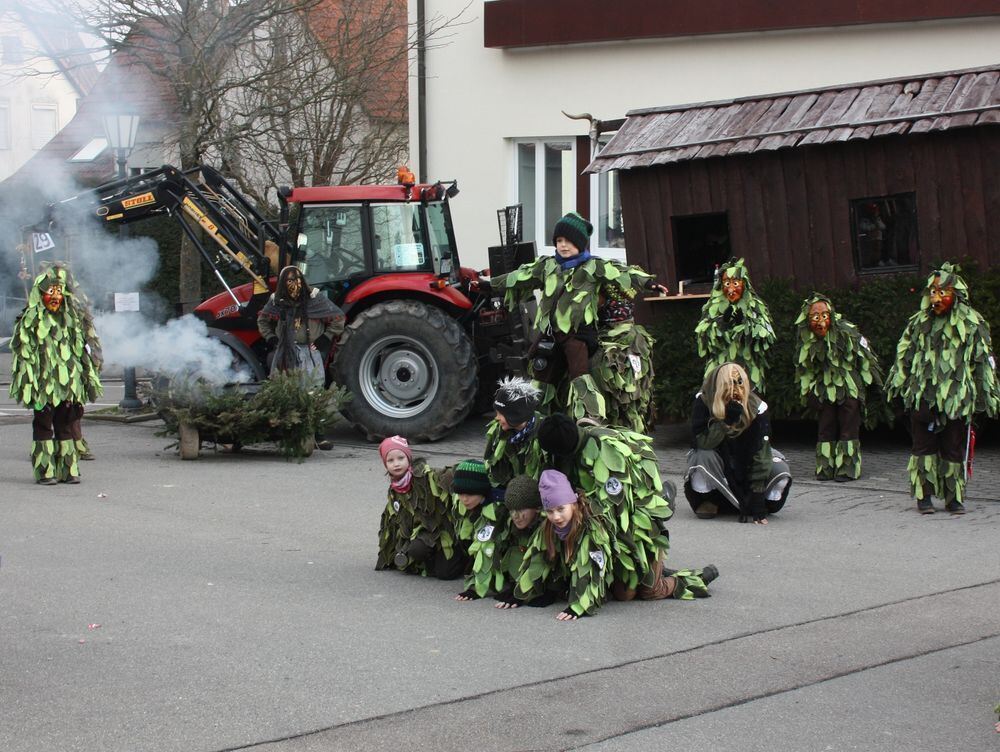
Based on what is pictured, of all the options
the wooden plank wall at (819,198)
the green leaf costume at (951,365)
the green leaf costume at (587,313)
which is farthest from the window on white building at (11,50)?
the wooden plank wall at (819,198)

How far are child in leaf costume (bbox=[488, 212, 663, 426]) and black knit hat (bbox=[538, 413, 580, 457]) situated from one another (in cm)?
130

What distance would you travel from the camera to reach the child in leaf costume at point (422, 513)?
8.30 meters

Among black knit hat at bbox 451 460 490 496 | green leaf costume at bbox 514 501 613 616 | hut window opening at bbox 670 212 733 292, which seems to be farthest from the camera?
hut window opening at bbox 670 212 733 292

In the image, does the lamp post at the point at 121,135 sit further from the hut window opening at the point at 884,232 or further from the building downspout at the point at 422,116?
the hut window opening at the point at 884,232

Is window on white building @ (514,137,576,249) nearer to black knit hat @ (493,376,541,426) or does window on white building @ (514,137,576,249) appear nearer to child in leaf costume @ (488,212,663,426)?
child in leaf costume @ (488,212,663,426)

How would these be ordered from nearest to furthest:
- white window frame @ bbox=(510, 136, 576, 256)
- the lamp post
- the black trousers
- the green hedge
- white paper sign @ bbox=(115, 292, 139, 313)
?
the black trousers < the lamp post < the green hedge < white paper sign @ bbox=(115, 292, 139, 313) < white window frame @ bbox=(510, 136, 576, 256)

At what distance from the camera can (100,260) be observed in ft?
55.3

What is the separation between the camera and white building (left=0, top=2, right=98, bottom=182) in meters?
4.57

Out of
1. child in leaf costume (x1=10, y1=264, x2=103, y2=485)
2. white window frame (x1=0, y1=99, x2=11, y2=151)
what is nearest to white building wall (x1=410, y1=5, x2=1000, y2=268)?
child in leaf costume (x1=10, y1=264, x2=103, y2=485)

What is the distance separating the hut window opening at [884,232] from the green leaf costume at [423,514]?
6714 mm

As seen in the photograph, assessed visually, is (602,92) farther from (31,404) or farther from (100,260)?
(31,404)

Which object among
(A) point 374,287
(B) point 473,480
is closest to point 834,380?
(A) point 374,287

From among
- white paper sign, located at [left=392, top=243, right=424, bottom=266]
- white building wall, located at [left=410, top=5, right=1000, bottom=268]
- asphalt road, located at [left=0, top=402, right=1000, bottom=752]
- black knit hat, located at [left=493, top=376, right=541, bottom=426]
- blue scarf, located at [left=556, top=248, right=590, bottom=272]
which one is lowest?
asphalt road, located at [left=0, top=402, right=1000, bottom=752]

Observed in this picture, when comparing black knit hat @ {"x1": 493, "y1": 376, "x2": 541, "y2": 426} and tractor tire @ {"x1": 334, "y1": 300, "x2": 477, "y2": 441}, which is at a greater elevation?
tractor tire @ {"x1": 334, "y1": 300, "x2": 477, "y2": 441}
